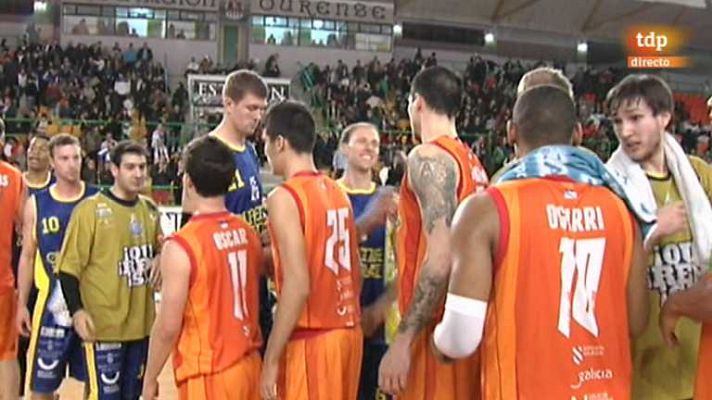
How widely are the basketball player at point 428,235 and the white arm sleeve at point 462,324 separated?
0.50 metres

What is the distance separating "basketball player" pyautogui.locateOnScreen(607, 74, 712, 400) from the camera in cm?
339

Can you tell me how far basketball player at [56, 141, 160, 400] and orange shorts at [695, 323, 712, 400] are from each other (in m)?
3.30

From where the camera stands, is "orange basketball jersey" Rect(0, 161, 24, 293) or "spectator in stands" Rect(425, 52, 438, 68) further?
"spectator in stands" Rect(425, 52, 438, 68)

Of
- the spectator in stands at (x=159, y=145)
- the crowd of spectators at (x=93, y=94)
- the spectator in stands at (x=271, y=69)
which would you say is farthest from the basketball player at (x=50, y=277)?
the spectator in stands at (x=271, y=69)

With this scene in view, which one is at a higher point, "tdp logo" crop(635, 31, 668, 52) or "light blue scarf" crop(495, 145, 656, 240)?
"tdp logo" crop(635, 31, 668, 52)

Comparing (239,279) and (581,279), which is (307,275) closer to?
(239,279)

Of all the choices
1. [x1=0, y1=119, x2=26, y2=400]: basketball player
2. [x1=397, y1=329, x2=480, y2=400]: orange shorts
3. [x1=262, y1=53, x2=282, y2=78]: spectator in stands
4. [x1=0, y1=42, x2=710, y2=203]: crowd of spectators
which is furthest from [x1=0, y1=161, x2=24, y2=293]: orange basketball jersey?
[x1=262, y1=53, x2=282, y2=78]: spectator in stands

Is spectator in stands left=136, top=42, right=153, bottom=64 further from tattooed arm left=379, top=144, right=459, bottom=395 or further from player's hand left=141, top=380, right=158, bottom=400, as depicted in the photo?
tattooed arm left=379, top=144, right=459, bottom=395

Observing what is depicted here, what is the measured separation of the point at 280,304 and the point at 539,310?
52.8 inches

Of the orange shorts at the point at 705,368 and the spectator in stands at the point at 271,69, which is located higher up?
the spectator in stands at the point at 271,69

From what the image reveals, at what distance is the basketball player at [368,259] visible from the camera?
4.62m

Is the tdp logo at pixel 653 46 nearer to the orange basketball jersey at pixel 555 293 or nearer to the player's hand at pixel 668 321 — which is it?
the player's hand at pixel 668 321

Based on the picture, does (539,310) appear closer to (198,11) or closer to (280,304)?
(280,304)

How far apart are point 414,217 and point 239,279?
0.81 m
